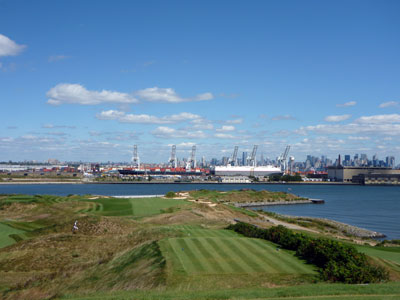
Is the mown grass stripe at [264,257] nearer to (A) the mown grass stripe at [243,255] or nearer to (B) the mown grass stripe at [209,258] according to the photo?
(A) the mown grass stripe at [243,255]

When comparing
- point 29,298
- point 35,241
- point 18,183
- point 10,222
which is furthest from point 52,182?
point 29,298

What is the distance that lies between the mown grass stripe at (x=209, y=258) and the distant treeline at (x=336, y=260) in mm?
3253

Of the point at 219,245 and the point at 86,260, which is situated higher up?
the point at 219,245

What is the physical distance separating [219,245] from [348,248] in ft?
16.9

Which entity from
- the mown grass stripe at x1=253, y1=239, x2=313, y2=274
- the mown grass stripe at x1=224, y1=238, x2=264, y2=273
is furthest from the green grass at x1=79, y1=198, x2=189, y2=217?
the mown grass stripe at x1=253, y1=239, x2=313, y2=274

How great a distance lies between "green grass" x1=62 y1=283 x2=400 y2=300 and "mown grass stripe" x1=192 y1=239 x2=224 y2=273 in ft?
6.52

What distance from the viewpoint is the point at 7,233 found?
85.4 feet

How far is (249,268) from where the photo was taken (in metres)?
13.0

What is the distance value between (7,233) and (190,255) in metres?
16.9

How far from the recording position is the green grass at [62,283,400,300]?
388 inches

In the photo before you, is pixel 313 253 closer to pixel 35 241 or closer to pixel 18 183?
pixel 35 241

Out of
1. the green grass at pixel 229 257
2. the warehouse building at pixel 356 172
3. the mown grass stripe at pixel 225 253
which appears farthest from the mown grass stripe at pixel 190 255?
the warehouse building at pixel 356 172

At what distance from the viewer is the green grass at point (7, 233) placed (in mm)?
23102

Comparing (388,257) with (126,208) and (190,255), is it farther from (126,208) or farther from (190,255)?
(126,208)
